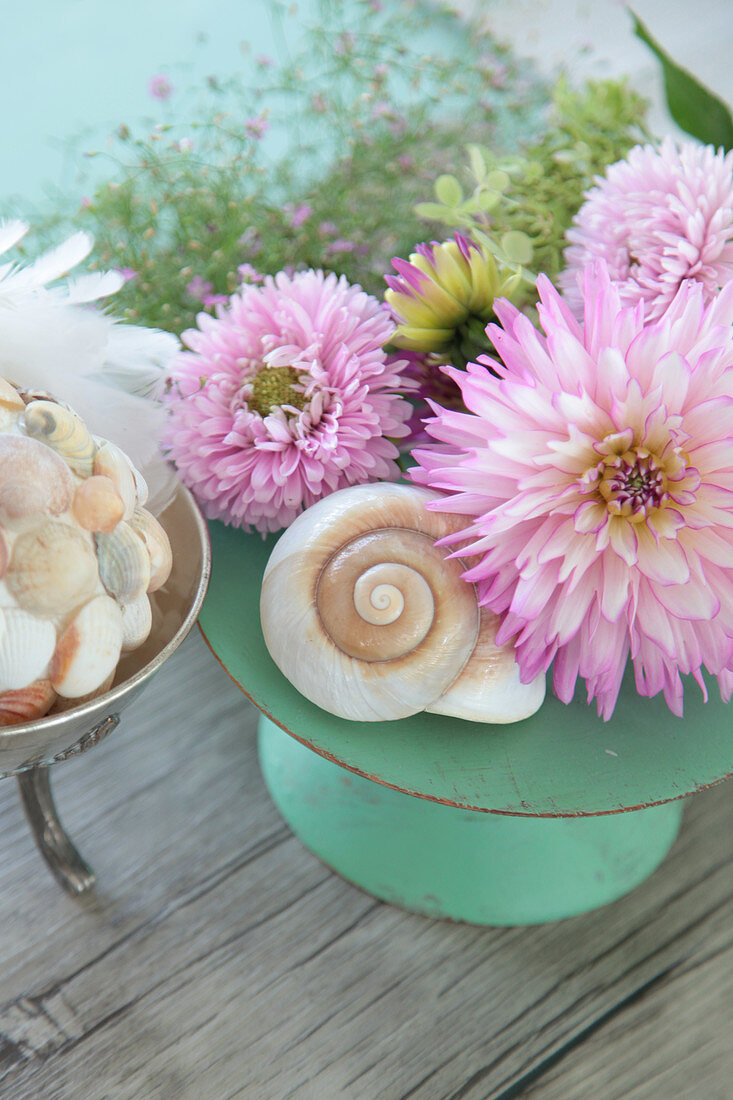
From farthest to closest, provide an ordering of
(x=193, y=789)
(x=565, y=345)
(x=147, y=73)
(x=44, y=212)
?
(x=147, y=73)
(x=44, y=212)
(x=193, y=789)
(x=565, y=345)

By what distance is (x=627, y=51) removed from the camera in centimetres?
127

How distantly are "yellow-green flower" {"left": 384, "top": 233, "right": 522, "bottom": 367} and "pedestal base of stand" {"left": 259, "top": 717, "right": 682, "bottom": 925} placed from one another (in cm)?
28

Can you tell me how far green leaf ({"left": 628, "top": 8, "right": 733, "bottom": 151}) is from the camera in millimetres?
670

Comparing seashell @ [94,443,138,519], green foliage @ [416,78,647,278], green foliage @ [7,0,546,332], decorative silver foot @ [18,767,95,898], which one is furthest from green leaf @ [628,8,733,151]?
decorative silver foot @ [18,767,95,898]

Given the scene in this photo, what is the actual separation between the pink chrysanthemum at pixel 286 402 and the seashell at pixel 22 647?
0.14 metres

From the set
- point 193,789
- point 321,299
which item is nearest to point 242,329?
point 321,299

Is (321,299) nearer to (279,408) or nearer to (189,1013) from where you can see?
(279,408)

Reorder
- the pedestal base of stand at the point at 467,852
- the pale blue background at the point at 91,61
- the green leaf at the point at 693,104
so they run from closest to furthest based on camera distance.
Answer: the pedestal base of stand at the point at 467,852 < the green leaf at the point at 693,104 < the pale blue background at the point at 91,61

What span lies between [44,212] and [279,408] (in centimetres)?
67

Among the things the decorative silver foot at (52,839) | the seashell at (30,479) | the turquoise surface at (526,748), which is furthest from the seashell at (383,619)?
the decorative silver foot at (52,839)

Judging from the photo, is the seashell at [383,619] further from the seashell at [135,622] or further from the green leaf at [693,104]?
the green leaf at [693,104]

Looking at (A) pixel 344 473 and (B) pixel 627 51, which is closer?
(A) pixel 344 473

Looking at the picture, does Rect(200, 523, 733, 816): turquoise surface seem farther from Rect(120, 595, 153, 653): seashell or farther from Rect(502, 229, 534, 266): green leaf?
Rect(502, 229, 534, 266): green leaf

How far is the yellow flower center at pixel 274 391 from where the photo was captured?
1.44ft
